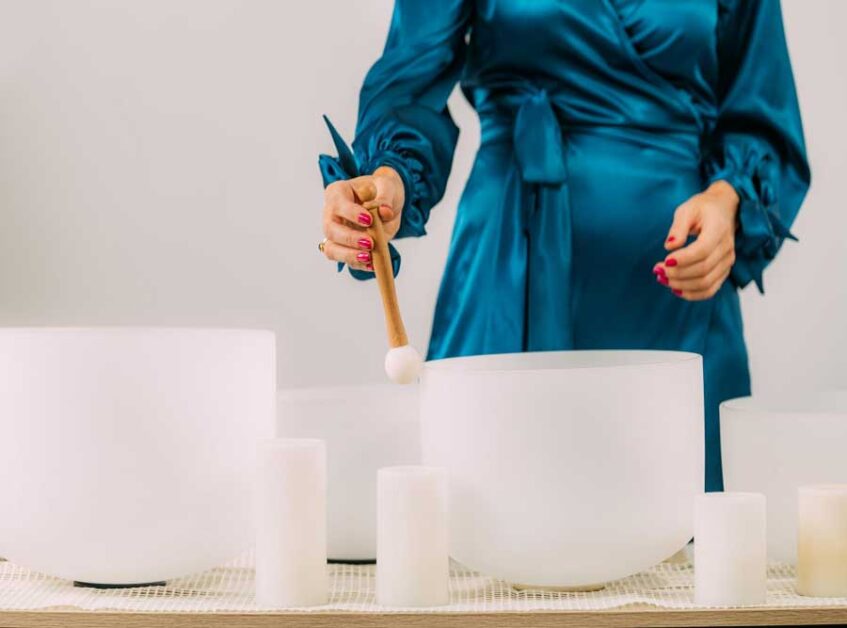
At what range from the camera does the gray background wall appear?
4.20 feet

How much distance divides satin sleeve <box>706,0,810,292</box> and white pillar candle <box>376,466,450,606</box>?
1.42ft

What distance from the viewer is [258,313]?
1.33 metres

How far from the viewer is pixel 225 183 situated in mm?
1342

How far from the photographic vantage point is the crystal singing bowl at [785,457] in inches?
23.3

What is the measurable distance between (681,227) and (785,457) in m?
0.23

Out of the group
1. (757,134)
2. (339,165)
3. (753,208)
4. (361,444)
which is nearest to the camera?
(361,444)

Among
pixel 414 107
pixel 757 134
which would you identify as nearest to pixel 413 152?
pixel 414 107

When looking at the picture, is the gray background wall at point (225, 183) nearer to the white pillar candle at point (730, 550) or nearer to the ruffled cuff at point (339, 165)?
the ruffled cuff at point (339, 165)

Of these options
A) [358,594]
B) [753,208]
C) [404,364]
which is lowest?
[358,594]

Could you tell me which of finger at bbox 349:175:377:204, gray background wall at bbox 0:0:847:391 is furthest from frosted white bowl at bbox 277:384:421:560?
gray background wall at bbox 0:0:847:391

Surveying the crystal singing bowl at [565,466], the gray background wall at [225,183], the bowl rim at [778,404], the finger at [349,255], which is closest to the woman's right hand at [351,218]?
the finger at [349,255]

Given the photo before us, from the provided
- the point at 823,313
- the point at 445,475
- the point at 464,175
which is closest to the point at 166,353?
the point at 445,475

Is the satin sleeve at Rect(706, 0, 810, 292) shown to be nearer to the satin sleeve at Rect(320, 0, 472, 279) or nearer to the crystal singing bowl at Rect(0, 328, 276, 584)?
the satin sleeve at Rect(320, 0, 472, 279)

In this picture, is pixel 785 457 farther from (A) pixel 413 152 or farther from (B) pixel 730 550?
(A) pixel 413 152
